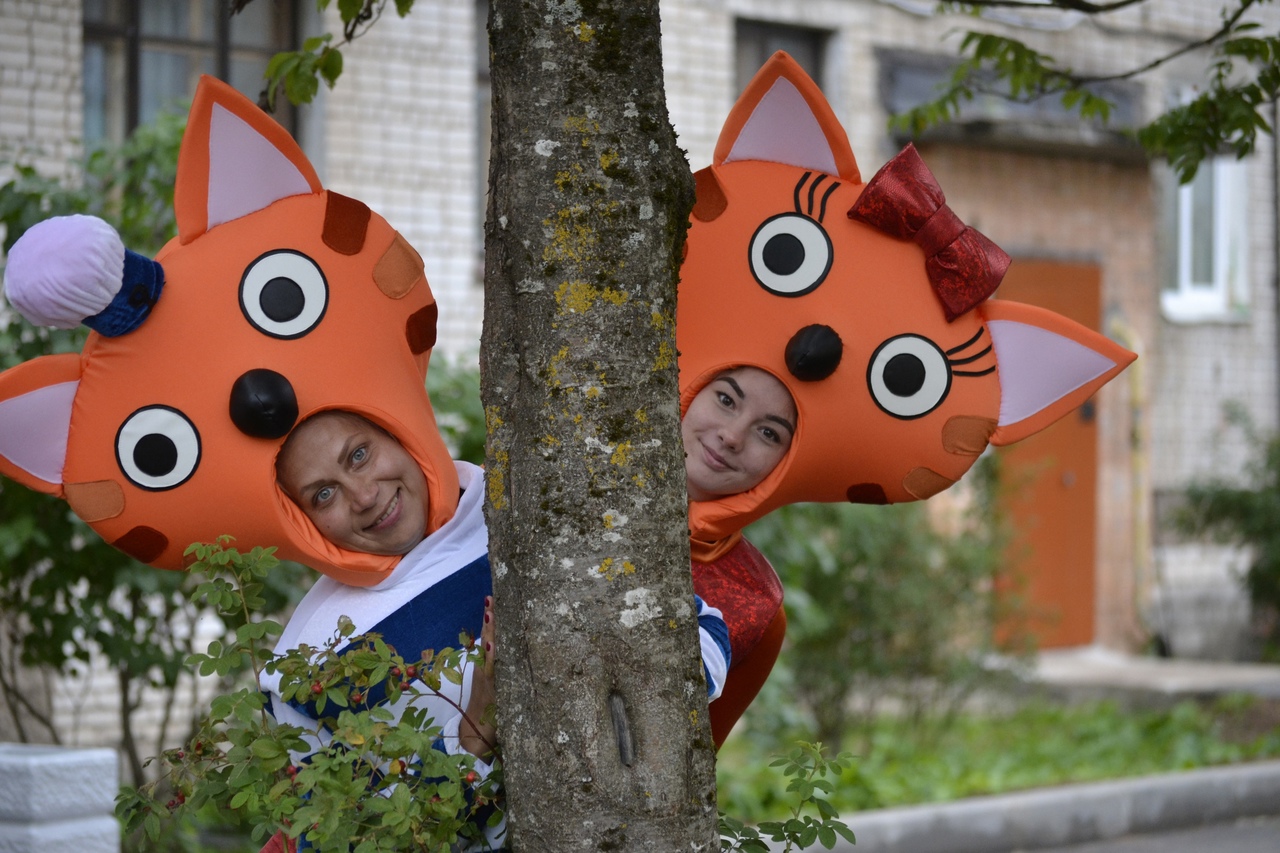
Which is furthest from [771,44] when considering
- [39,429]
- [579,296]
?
[579,296]

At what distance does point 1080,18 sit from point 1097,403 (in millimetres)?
3007

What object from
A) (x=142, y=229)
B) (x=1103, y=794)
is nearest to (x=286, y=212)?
(x=142, y=229)

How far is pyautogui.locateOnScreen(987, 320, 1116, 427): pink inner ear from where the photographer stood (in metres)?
2.95

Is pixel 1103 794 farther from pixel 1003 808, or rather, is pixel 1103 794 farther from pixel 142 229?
pixel 142 229

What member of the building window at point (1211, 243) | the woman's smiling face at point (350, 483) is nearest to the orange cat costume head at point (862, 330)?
the woman's smiling face at point (350, 483)

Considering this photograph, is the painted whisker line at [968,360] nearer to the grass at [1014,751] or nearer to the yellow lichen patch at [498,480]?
the yellow lichen patch at [498,480]

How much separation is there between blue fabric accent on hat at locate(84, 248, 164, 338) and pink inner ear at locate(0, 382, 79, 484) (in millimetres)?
143

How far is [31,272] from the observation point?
245 cm

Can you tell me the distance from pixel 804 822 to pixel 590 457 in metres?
0.75

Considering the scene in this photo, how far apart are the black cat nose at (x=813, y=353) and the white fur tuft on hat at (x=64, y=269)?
51.0 inches

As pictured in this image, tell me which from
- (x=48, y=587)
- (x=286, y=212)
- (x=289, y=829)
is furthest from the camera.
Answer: (x=48, y=587)

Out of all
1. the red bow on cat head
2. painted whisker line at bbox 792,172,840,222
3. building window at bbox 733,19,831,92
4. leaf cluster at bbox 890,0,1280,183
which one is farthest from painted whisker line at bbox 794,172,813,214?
building window at bbox 733,19,831,92

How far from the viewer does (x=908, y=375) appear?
290 centimetres

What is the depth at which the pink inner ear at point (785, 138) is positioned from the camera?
3002 millimetres
